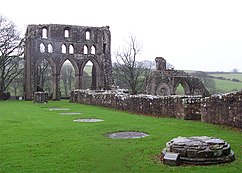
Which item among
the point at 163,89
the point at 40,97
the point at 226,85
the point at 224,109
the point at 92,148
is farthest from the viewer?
the point at 226,85

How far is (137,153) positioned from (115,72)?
4521cm

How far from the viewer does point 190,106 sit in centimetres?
1527

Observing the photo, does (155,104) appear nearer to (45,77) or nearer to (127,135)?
(127,135)

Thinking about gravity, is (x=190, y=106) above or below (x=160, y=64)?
below

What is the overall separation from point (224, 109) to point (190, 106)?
2.70 m

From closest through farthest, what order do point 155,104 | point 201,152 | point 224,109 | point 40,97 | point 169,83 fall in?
point 201,152 < point 224,109 < point 155,104 < point 40,97 < point 169,83

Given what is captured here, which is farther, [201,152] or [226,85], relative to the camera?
[226,85]

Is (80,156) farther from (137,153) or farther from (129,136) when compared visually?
(129,136)

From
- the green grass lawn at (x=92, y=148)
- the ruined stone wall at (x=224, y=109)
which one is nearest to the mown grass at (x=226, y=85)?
the ruined stone wall at (x=224, y=109)

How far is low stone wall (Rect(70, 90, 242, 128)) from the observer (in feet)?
40.0

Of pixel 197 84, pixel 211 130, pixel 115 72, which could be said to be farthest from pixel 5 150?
pixel 115 72

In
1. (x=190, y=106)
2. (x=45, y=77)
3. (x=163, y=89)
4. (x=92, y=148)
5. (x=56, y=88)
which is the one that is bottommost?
(x=92, y=148)

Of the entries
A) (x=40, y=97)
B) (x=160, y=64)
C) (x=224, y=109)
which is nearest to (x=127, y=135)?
(x=224, y=109)

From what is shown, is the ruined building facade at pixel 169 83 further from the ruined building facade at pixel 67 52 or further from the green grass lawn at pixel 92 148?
the green grass lawn at pixel 92 148
